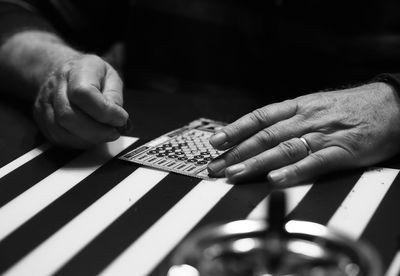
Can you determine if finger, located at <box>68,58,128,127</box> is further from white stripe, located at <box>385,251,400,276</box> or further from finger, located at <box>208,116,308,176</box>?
white stripe, located at <box>385,251,400,276</box>

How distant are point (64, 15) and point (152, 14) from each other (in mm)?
271

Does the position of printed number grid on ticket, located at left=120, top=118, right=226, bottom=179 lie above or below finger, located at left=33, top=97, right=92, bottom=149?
below

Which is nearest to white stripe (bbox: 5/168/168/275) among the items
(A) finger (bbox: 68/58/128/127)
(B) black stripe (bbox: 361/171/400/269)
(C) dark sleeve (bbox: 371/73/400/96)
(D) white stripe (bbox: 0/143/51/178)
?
(A) finger (bbox: 68/58/128/127)

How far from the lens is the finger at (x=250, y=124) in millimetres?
871

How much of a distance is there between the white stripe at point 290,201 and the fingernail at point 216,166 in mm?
107

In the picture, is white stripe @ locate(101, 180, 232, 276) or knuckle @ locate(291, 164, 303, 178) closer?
white stripe @ locate(101, 180, 232, 276)

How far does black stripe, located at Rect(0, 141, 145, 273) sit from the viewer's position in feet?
2.22

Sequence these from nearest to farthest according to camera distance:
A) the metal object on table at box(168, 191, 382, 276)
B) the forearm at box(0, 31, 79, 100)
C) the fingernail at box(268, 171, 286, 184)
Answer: the metal object on table at box(168, 191, 382, 276) < the fingernail at box(268, 171, 286, 184) < the forearm at box(0, 31, 79, 100)

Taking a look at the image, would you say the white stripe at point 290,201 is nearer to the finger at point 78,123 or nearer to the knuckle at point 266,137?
the knuckle at point 266,137

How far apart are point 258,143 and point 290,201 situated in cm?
13

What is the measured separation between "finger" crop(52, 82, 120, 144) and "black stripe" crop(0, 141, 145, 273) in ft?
0.17

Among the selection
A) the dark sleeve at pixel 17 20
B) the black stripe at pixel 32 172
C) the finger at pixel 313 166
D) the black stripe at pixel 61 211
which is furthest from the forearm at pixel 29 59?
the finger at pixel 313 166

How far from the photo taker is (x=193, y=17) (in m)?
1.57

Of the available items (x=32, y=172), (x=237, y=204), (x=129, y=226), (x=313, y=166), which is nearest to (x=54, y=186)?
(x=32, y=172)
